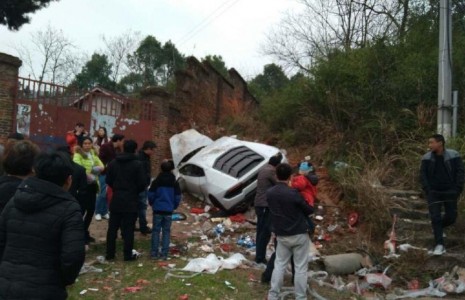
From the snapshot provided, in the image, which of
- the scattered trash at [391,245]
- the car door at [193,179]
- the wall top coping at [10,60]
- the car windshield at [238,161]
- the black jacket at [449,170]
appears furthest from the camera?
the car door at [193,179]

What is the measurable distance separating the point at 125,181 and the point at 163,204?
71 cm

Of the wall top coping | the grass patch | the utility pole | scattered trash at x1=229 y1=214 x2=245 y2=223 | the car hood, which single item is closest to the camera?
the grass patch

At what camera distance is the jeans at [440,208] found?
708 centimetres

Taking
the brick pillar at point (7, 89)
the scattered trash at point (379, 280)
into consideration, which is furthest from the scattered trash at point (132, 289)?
the brick pillar at point (7, 89)

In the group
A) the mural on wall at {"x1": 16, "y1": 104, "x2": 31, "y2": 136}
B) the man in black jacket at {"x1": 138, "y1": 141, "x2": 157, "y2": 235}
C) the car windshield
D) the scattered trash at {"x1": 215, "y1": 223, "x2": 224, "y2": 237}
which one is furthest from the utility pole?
the mural on wall at {"x1": 16, "y1": 104, "x2": 31, "y2": 136}

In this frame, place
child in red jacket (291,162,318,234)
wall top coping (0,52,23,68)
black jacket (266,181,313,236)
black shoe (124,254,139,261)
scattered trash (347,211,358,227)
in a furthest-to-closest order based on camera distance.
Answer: wall top coping (0,52,23,68) < scattered trash (347,211,358,227) < black shoe (124,254,139,261) < child in red jacket (291,162,318,234) < black jacket (266,181,313,236)

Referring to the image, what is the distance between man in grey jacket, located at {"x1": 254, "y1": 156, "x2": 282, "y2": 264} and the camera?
22.7 ft

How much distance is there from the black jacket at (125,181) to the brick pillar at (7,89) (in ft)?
17.8

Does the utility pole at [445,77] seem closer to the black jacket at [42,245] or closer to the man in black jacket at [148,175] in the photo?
the man in black jacket at [148,175]

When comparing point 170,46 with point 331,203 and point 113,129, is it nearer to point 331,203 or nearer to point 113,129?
point 113,129

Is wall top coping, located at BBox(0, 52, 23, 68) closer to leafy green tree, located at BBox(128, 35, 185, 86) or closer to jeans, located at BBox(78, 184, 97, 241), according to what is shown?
jeans, located at BBox(78, 184, 97, 241)

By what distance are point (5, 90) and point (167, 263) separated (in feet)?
22.2

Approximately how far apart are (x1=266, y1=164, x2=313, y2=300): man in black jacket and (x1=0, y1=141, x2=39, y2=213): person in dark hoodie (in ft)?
9.53

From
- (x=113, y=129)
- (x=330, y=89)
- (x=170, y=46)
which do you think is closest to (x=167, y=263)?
(x=113, y=129)
